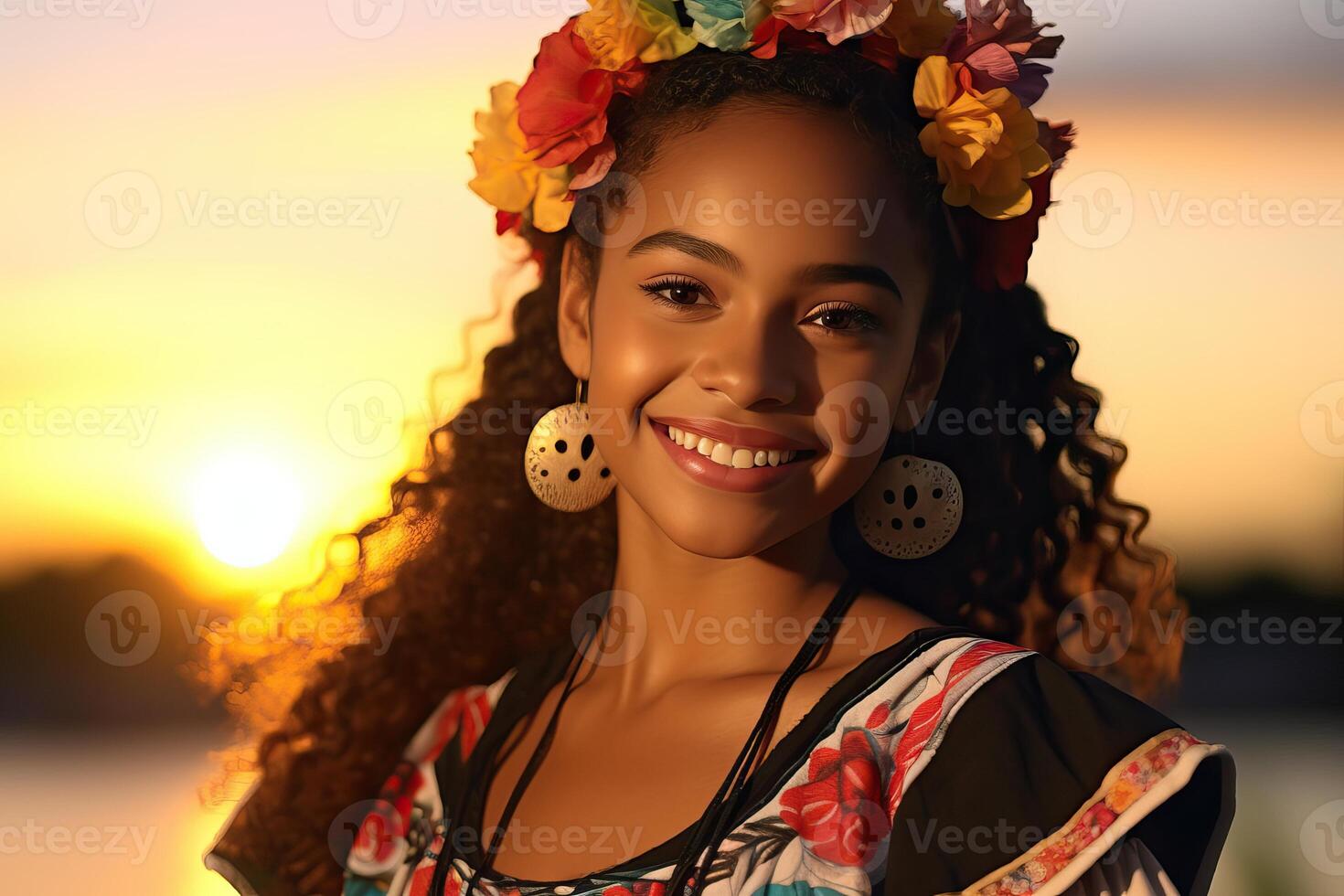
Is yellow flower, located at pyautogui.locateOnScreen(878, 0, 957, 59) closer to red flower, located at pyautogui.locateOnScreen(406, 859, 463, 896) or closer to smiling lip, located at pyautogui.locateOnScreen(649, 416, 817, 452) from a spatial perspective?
smiling lip, located at pyautogui.locateOnScreen(649, 416, 817, 452)

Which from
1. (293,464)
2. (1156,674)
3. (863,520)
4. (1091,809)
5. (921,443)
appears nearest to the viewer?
(1091,809)

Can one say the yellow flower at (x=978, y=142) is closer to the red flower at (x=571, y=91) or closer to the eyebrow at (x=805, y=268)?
the eyebrow at (x=805, y=268)

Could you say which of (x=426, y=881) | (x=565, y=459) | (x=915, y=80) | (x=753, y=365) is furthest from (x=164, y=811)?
(x=915, y=80)

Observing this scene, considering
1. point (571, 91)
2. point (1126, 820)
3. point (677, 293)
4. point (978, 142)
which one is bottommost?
point (1126, 820)

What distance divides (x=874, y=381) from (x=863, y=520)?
277 millimetres

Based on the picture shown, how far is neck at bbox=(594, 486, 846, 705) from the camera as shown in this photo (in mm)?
1860

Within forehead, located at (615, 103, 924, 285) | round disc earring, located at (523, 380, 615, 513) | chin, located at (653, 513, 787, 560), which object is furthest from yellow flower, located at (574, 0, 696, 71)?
chin, located at (653, 513, 787, 560)

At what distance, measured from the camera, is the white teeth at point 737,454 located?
169 centimetres

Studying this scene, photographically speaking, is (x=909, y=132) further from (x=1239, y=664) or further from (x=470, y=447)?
(x=1239, y=664)

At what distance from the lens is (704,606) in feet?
Answer: 6.29

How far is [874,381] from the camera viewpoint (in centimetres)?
170

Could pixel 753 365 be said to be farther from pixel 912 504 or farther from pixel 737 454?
pixel 912 504

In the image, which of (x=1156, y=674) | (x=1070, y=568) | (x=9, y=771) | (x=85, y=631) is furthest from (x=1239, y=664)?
(x=9, y=771)

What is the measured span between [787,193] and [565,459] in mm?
583
